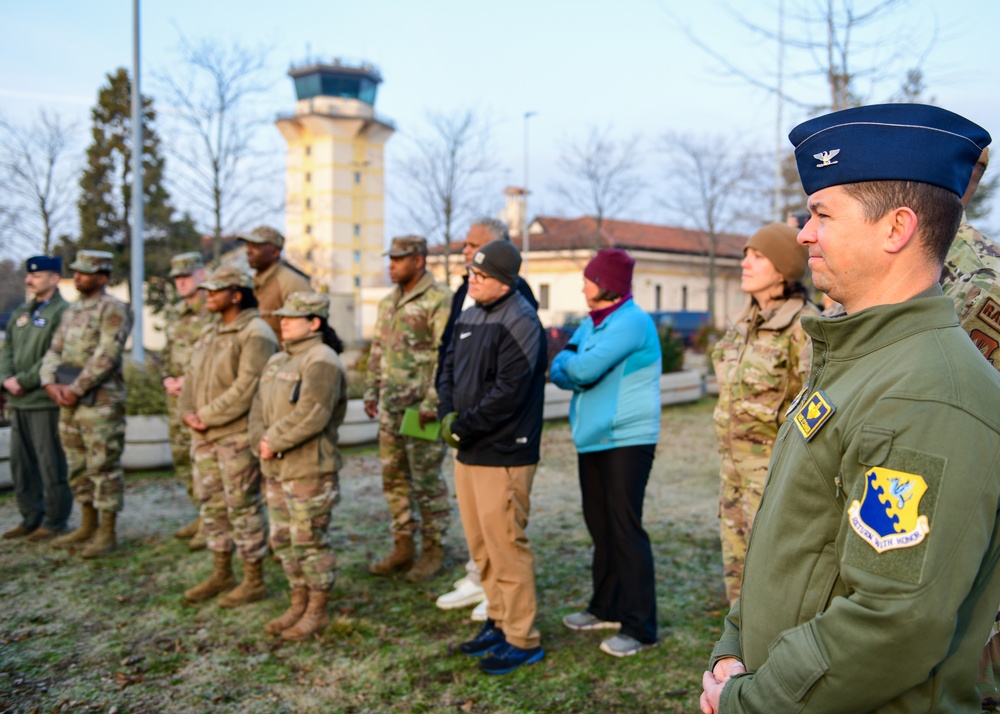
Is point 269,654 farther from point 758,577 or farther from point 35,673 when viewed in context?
point 758,577

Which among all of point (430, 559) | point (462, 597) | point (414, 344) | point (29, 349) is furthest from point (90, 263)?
point (462, 597)

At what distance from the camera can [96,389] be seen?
634 cm

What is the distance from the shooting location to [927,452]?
1318 millimetres

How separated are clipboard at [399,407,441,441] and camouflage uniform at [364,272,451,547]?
8.6 inches

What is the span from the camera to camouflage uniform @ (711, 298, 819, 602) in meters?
3.76

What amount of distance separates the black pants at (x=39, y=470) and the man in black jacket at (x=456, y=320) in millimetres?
3765

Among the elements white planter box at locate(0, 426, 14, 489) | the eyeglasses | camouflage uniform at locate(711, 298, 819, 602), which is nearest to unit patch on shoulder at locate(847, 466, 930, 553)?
camouflage uniform at locate(711, 298, 819, 602)

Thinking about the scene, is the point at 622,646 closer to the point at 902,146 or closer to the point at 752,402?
the point at 752,402

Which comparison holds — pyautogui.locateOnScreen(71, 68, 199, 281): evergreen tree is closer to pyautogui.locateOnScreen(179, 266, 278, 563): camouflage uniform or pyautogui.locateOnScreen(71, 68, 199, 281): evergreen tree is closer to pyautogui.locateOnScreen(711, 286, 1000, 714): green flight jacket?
pyautogui.locateOnScreen(179, 266, 278, 563): camouflage uniform

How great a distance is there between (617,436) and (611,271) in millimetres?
953

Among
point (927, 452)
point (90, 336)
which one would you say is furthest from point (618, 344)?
point (90, 336)

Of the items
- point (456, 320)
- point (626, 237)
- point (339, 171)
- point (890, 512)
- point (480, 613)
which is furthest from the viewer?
point (339, 171)

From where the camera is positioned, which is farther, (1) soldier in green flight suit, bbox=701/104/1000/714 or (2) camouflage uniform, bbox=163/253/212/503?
(2) camouflage uniform, bbox=163/253/212/503

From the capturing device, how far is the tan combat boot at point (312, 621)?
4496mm
